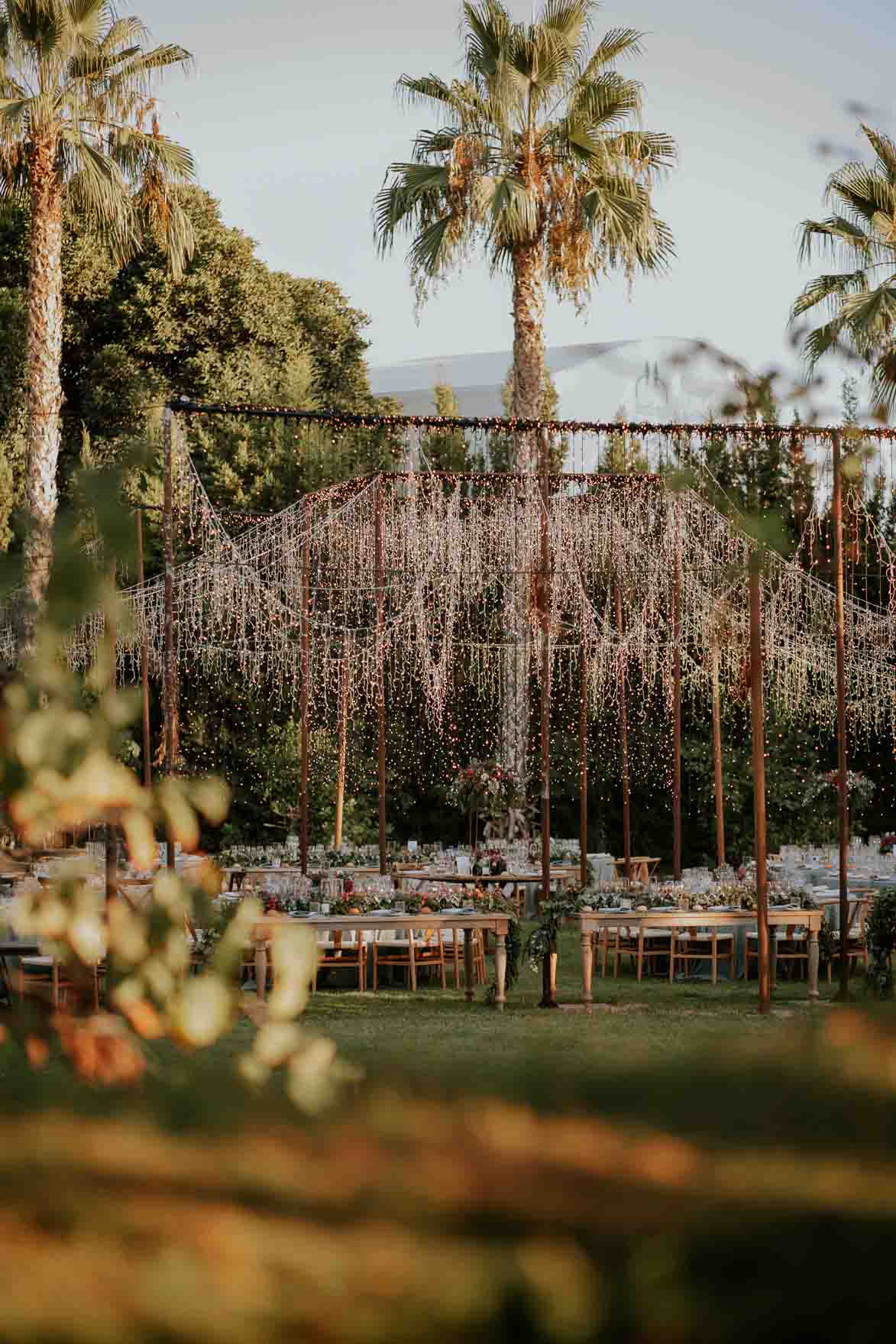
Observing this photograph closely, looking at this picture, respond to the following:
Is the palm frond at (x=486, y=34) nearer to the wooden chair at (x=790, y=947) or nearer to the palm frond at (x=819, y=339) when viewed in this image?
the palm frond at (x=819, y=339)

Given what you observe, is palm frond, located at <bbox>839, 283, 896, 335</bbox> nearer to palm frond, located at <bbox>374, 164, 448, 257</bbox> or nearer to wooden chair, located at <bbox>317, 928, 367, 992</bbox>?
palm frond, located at <bbox>374, 164, 448, 257</bbox>

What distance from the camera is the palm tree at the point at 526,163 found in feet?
59.3

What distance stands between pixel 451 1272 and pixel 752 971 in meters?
12.7

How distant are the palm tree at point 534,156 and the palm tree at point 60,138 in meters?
2.92

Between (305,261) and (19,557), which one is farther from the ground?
(305,261)

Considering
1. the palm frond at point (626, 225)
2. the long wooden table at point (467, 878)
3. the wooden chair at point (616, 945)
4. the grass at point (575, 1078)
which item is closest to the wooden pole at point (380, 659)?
the long wooden table at point (467, 878)

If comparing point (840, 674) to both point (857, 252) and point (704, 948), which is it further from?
point (857, 252)

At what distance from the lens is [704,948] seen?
44.4 ft

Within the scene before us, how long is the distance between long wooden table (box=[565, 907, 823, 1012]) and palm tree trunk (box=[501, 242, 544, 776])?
5.80 m

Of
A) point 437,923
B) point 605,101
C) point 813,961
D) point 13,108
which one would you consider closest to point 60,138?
point 13,108

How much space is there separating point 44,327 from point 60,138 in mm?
1958

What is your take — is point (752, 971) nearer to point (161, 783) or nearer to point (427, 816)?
point (427, 816)

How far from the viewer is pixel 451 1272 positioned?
94cm

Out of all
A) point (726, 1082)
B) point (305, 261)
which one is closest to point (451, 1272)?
point (726, 1082)
